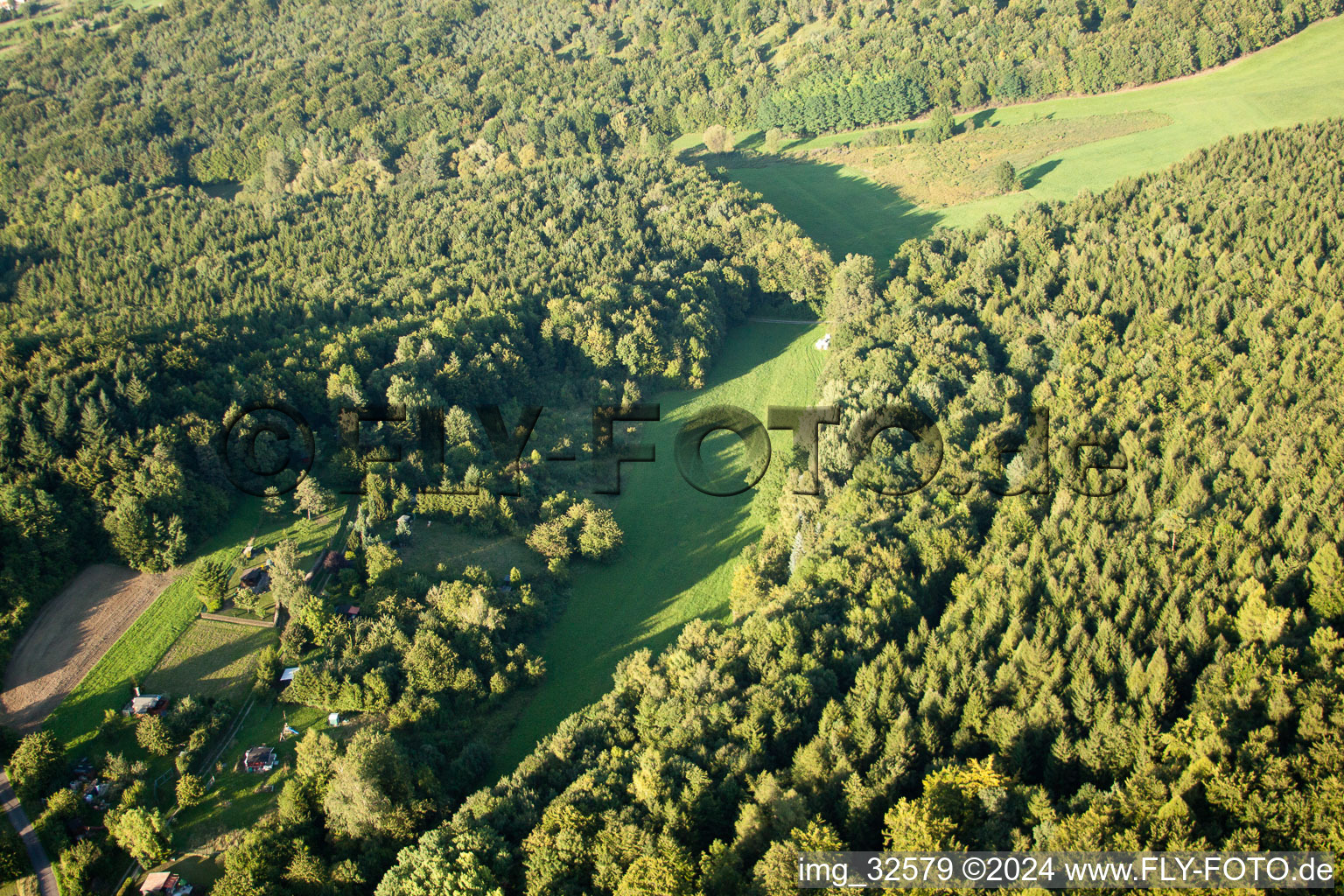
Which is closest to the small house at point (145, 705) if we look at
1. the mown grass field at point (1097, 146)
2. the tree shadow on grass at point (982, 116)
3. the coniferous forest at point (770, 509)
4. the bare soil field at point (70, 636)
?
Answer: the coniferous forest at point (770, 509)

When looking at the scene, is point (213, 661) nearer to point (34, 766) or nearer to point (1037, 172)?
point (34, 766)

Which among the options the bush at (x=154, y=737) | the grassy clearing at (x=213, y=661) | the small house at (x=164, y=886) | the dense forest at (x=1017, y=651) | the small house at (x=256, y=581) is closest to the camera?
the dense forest at (x=1017, y=651)

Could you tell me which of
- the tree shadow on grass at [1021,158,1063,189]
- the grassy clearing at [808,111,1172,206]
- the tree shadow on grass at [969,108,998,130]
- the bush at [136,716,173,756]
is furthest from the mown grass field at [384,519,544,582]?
the tree shadow on grass at [969,108,998,130]

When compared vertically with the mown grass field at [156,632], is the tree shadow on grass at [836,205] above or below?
above

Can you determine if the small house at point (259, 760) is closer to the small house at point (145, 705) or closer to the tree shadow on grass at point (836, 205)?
the small house at point (145, 705)

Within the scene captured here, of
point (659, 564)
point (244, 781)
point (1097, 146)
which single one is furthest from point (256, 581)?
point (1097, 146)

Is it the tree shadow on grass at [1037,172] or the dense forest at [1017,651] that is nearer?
the dense forest at [1017,651]

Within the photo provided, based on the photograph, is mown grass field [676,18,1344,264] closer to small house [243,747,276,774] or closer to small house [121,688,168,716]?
small house [243,747,276,774]
